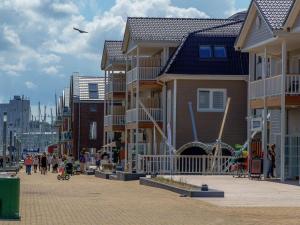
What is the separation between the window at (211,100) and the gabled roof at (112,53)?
626 inches

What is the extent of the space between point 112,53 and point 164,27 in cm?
1327

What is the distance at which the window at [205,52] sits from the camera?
49.3 m

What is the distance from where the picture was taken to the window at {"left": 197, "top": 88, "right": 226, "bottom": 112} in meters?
48.7

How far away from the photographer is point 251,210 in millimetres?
21609

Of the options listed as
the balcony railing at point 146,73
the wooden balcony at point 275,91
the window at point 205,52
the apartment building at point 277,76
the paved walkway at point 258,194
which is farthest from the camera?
the balcony railing at point 146,73

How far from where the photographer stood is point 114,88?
63.4 metres

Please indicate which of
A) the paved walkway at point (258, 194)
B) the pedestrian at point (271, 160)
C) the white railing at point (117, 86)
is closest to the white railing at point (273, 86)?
the pedestrian at point (271, 160)

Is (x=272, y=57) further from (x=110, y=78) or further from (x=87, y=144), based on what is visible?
(x=87, y=144)

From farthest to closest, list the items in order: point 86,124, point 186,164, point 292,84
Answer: point 86,124, point 186,164, point 292,84

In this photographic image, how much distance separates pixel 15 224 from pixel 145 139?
4008 centimetres

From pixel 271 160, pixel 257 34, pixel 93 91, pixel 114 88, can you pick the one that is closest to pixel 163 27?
pixel 114 88

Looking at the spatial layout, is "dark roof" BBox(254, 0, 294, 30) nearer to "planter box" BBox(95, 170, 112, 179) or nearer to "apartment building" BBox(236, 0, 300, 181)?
"apartment building" BBox(236, 0, 300, 181)

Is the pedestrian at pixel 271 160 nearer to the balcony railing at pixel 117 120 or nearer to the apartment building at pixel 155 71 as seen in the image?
the apartment building at pixel 155 71

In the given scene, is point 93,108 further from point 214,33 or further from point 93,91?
point 214,33
